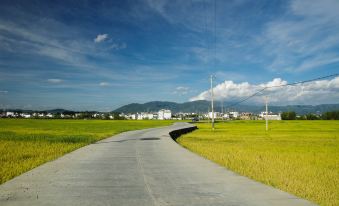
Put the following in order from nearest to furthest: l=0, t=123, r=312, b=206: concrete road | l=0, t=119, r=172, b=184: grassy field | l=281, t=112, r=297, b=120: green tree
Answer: l=0, t=123, r=312, b=206: concrete road < l=0, t=119, r=172, b=184: grassy field < l=281, t=112, r=297, b=120: green tree

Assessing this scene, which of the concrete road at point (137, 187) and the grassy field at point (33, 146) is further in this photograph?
the grassy field at point (33, 146)

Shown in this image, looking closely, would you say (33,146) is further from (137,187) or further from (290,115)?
(290,115)

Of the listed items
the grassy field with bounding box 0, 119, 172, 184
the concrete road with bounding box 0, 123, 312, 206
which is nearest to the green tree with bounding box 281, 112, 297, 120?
the grassy field with bounding box 0, 119, 172, 184

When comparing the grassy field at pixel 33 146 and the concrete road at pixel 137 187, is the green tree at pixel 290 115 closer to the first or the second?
Answer: the grassy field at pixel 33 146

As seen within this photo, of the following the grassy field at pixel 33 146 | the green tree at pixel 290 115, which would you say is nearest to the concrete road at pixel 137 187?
the grassy field at pixel 33 146

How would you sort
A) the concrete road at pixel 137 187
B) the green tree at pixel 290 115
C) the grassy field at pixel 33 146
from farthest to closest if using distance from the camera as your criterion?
1. the green tree at pixel 290 115
2. the grassy field at pixel 33 146
3. the concrete road at pixel 137 187

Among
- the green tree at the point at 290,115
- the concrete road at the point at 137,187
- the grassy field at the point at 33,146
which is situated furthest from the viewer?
the green tree at the point at 290,115

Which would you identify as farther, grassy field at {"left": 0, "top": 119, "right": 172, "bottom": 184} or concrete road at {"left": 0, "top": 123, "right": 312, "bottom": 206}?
grassy field at {"left": 0, "top": 119, "right": 172, "bottom": 184}

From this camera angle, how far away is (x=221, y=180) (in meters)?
9.09

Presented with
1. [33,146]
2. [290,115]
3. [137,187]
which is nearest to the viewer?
[137,187]

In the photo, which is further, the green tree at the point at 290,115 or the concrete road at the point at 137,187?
the green tree at the point at 290,115

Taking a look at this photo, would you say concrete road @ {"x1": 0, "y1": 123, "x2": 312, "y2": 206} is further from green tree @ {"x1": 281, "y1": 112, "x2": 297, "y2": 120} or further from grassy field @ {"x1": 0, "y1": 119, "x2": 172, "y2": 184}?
green tree @ {"x1": 281, "y1": 112, "x2": 297, "y2": 120}

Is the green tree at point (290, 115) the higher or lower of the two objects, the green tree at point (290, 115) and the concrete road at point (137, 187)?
the higher

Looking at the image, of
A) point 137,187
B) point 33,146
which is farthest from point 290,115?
point 137,187
